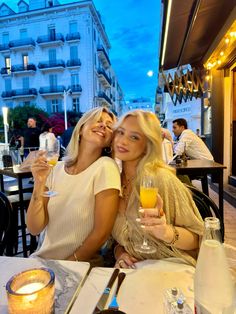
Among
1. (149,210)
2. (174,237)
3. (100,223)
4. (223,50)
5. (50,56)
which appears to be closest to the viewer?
(149,210)

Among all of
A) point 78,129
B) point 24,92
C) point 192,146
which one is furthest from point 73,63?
point 78,129

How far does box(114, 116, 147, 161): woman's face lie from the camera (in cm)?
136

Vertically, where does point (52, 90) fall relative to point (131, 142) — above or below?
above

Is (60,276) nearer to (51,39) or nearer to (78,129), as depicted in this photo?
(78,129)

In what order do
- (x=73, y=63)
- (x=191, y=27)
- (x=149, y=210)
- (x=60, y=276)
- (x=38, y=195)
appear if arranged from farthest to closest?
(x=73, y=63) → (x=191, y=27) → (x=38, y=195) → (x=149, y=210) → (x=60, y=276)

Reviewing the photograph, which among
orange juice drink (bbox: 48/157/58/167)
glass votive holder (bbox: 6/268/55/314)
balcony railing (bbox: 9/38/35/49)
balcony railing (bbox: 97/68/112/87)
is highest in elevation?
balcony railing (bbox: 9/38/35/49)

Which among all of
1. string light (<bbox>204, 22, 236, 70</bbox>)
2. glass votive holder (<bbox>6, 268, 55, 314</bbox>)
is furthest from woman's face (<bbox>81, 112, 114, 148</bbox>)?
string light (<bbox>204, 22, 236, 70</bbox>)

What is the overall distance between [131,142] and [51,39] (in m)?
26.2

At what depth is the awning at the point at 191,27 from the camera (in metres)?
3.35

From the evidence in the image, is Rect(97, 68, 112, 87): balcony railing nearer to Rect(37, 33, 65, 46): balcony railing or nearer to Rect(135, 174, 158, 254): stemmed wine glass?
Rect(37, 33, 65, 46): balcony railing

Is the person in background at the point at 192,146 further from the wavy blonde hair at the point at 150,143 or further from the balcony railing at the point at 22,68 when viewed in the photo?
the balcony railing at the point at 22,68

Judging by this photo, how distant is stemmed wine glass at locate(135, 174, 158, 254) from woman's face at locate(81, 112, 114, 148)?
44cm

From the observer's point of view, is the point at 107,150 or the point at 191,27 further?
the point at 191,27

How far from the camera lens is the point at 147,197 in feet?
3.44
